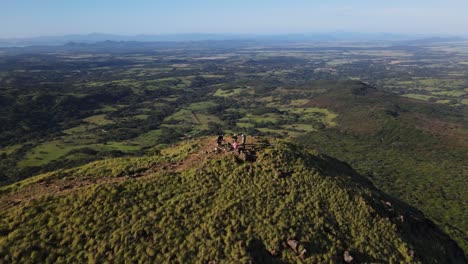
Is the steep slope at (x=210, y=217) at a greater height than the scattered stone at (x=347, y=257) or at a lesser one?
greater

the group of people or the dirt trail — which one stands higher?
the group of people

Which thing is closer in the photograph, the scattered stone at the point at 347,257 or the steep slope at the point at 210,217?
the steep slope at the point at 210,217

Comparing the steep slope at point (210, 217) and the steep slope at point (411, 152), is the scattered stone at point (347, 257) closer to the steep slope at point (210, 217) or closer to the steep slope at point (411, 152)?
the steep slope at point (210, 217)

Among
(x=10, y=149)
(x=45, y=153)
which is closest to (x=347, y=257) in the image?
(x=45, y=153)

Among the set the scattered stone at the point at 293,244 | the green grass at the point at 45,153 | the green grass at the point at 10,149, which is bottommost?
the green grass at the point at 10,149

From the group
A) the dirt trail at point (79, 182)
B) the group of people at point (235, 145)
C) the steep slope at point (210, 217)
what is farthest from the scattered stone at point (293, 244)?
the group of people at point (235, 145)

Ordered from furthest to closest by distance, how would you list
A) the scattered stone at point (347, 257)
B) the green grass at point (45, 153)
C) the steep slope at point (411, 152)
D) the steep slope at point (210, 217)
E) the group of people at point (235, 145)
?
1. the green grass at point (45, 153)
2. the steep slope at point (411, 152)
3. the group of people at point (235, 145)
4. the scattered stone at point (347, 257)
5. the steep slope at point (210, 217)

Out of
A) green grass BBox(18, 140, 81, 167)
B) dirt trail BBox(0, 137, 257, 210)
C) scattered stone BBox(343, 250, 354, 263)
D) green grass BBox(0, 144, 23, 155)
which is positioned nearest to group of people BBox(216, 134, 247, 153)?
→ dirt trail BBox(0, 137, 257, 210)

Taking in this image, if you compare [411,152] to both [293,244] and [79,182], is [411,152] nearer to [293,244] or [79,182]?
[293,244]

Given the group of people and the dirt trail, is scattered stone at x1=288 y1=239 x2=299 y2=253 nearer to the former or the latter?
the dirt trail

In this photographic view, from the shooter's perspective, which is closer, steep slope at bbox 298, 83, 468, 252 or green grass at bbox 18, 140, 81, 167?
steep slope at bbox 298, 83, 468, 252

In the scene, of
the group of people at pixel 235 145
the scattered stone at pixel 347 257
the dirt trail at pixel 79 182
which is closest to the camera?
the scattered stone at pixel 347 257
